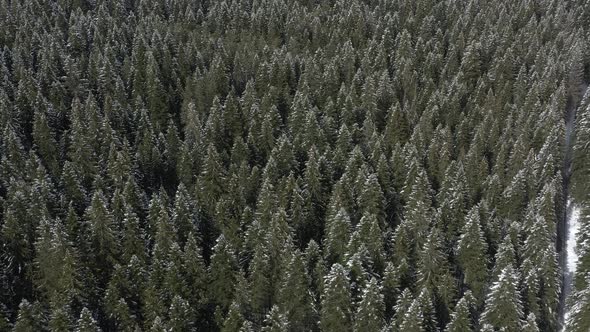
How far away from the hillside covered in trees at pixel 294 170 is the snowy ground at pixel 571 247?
0.74 meters

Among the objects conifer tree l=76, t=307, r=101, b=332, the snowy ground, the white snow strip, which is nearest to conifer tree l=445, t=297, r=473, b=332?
the snowy ground

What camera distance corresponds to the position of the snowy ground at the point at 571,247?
183ft

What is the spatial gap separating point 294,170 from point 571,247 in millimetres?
30645

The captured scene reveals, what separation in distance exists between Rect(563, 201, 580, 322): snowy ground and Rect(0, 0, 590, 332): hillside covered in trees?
0.74 metres

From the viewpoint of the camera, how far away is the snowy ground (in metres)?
55.7

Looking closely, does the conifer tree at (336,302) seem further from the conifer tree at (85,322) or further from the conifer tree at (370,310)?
the conifer tree at (85,322)

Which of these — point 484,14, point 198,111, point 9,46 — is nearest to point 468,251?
point 198,111

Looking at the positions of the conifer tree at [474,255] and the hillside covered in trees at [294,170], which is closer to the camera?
the hillside covered in trees at [294,170]

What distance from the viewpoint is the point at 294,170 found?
65.3m

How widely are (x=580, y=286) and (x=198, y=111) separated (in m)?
54.7

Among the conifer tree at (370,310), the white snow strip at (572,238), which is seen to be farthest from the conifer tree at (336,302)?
the white snow strip at (572,238)

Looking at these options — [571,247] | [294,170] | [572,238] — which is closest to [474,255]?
[571,247]

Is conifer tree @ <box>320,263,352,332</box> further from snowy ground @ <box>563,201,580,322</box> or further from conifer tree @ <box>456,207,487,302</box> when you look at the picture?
snowy ground @ <box>563,201,580,322</box>

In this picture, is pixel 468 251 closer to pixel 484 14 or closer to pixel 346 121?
pixel 346 121
